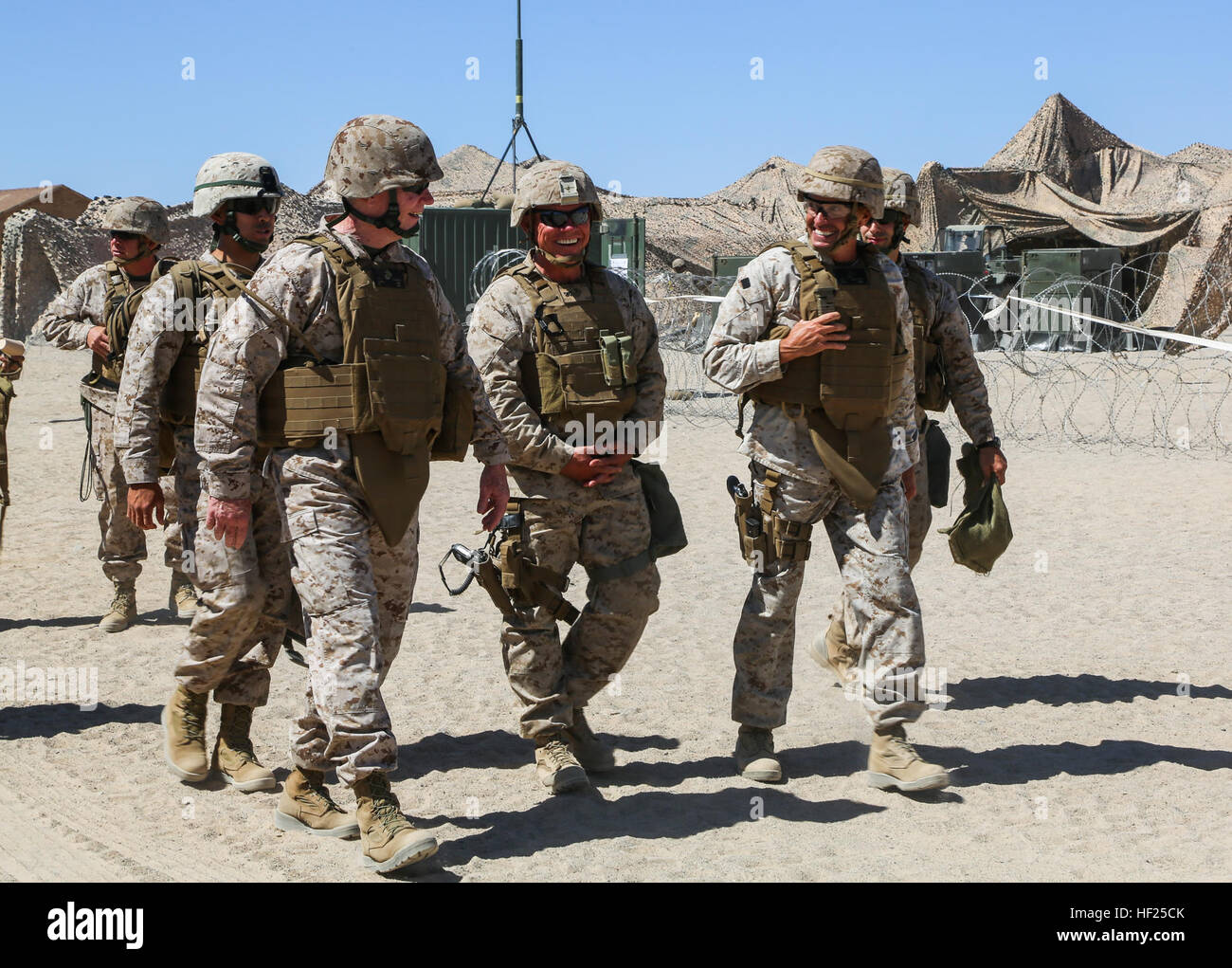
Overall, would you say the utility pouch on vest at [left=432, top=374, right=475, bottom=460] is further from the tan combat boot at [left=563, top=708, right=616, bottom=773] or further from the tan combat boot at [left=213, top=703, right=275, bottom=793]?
the tan combat boot at [left=213, top=703, right=275, bottom=793]

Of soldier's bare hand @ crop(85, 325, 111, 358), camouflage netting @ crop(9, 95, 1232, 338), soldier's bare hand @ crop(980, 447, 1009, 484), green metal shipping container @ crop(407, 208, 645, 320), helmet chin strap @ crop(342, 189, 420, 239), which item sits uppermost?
camouflage netting @ crop(9, 95, 1232, 338)

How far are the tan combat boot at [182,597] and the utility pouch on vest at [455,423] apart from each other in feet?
11.8

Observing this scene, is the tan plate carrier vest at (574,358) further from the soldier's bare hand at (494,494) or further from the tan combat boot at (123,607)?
the tan combat boot at (123,607)

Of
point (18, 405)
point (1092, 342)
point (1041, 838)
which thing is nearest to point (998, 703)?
point (1041, 838)

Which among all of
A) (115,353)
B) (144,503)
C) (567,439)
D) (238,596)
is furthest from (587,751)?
(115,353)

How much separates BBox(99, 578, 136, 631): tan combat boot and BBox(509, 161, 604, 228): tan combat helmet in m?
3.70

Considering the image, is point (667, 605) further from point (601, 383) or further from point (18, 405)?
point (18, 405)

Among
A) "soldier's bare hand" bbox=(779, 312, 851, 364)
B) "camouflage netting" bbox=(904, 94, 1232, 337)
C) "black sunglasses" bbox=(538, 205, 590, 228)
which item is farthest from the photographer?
"camouflage netting" bbox=(904, 94, 1232, 337)

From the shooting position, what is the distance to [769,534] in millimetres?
4801

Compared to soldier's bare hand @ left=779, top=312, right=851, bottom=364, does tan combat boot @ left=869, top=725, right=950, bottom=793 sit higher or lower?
lower

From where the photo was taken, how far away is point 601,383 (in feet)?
15.5

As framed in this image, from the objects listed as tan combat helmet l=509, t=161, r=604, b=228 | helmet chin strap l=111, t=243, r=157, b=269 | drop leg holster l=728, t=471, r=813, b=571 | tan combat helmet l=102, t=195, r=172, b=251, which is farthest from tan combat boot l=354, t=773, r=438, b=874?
helmet chin strap l=111, t=243, r=157, b=269

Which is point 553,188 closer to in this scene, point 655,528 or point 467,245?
point 655,528

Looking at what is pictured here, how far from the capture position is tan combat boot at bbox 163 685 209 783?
4.75 meters
